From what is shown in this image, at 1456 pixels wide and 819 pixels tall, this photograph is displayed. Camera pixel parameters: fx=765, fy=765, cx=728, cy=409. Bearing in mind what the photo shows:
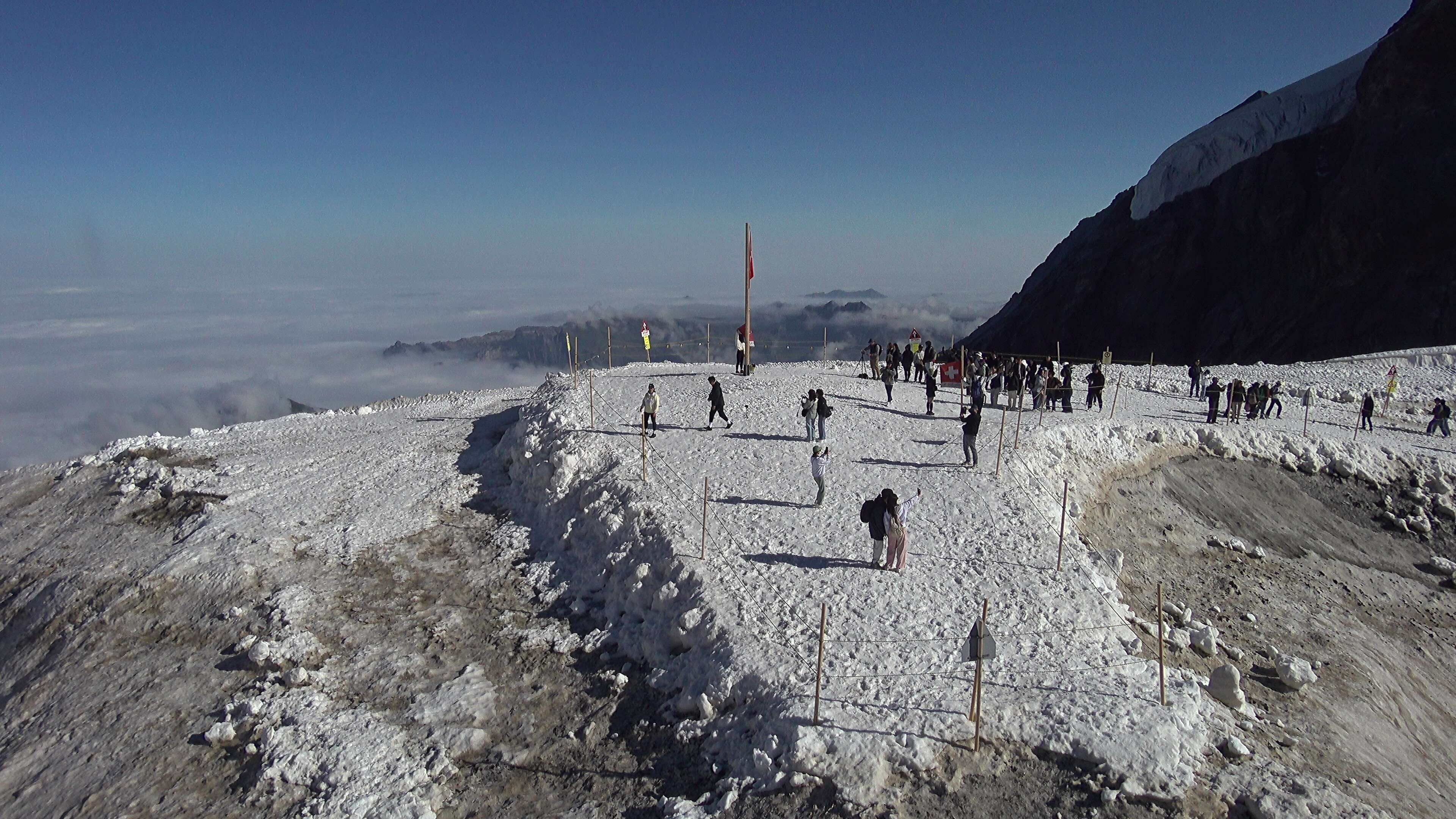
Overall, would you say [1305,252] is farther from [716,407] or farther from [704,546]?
[704,546]

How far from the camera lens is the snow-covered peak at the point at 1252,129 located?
6800cm

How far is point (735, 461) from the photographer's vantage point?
19.8m

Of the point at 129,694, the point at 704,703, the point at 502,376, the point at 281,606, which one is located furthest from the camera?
the point at 502,376

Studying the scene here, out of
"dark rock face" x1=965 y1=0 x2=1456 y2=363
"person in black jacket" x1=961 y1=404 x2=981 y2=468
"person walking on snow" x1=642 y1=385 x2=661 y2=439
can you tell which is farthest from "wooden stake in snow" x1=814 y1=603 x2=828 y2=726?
"dark rock face" x1=965 y1=0 x2=1456 y2=363

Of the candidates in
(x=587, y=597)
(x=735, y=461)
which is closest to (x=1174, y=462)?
(x=735, y=461)

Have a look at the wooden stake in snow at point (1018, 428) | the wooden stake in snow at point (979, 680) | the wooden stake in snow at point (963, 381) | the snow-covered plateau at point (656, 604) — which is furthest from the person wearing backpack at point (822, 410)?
the wooden stake in snow at point (979, 680)

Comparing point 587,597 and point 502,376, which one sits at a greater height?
point 587,597

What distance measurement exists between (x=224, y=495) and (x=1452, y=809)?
26.4 metres

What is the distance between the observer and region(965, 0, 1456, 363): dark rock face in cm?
5281

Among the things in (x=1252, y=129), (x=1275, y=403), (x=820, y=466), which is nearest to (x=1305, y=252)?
(x=1252, y=129)

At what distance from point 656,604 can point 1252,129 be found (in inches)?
3273

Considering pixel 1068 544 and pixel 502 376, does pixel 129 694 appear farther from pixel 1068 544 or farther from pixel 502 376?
pixel 502 376

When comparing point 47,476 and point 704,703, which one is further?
point 47,476

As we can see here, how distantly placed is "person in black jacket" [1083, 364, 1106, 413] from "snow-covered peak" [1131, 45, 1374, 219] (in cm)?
6043
